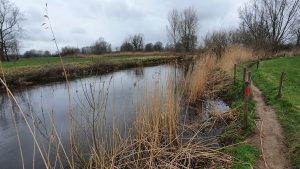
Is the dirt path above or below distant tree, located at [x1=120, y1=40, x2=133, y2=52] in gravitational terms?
below

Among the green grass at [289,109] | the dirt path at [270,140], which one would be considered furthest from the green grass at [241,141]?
the green grass at [289,109]

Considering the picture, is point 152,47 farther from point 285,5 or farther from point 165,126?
point 165,126

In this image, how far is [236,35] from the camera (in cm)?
3306

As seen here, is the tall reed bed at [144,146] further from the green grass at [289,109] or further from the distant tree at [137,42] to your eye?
the distant tree at [137,42]

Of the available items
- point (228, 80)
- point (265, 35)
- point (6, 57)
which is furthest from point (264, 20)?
point (6, 57)

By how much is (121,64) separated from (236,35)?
710 inches

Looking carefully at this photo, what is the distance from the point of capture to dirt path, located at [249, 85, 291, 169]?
11.9ft

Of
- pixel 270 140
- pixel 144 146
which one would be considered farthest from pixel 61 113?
pixel 270 140

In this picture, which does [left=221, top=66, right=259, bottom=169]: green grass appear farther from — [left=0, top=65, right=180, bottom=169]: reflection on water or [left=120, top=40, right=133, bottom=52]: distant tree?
[left=120, top=40, right=133, bottom=52]: distant tree

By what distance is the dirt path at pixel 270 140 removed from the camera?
361cm

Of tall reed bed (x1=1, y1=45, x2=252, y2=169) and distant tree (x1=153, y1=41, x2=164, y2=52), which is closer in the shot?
tall reed bed (x1=1, y1=45, x2=252, y2=169)

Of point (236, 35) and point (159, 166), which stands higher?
point (236, 35)

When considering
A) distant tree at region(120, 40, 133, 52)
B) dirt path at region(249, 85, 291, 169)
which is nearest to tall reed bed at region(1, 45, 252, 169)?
dirt path at region(249, 85, 291, 169)

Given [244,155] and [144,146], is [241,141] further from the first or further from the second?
[144,146]
